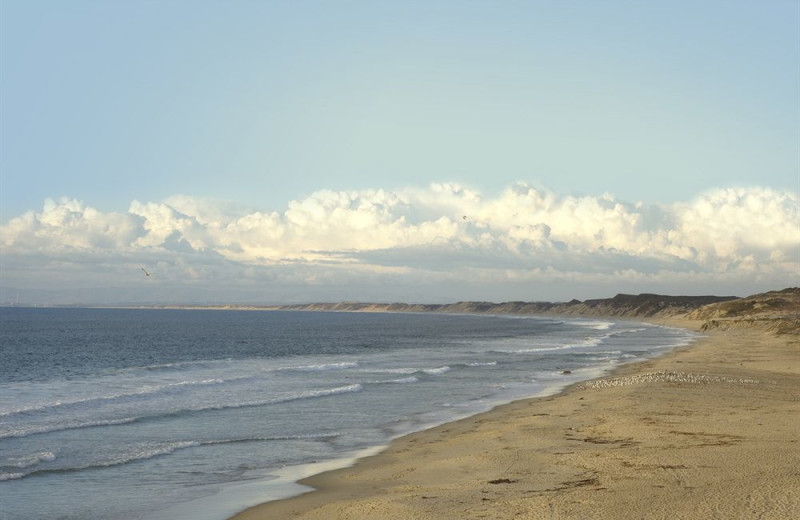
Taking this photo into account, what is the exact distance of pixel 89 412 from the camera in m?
31.8

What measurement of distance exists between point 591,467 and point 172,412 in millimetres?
20527

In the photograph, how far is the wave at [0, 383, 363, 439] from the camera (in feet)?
87.1

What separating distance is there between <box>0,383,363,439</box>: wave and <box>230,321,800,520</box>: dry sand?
36.5ft

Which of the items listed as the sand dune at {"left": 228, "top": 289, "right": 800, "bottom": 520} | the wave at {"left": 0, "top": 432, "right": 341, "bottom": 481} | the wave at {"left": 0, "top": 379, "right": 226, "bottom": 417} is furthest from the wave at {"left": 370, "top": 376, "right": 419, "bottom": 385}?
the wave at {"left": 0, "top": 432, "right": 341, "bottom": 481}

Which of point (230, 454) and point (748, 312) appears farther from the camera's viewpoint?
point (748, 312)

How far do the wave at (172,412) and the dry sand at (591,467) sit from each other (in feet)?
36.5

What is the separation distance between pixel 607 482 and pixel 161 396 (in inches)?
1106

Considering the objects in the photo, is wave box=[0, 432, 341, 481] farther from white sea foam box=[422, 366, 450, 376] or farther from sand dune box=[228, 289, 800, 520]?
white sea foam box=[422, 366, 450, 376]

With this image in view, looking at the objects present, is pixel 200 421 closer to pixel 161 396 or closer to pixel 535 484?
pixel 161 396

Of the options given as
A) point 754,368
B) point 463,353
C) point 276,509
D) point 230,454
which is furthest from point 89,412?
point 463,353

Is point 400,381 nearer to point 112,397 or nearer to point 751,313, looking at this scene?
point 112,397

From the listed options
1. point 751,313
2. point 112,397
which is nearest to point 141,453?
point 112,397

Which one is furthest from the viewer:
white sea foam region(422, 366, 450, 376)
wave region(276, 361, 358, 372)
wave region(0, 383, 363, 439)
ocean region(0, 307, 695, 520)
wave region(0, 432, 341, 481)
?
wave region(276, 361, 358, 372)

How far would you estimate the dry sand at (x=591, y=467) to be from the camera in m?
13.9
